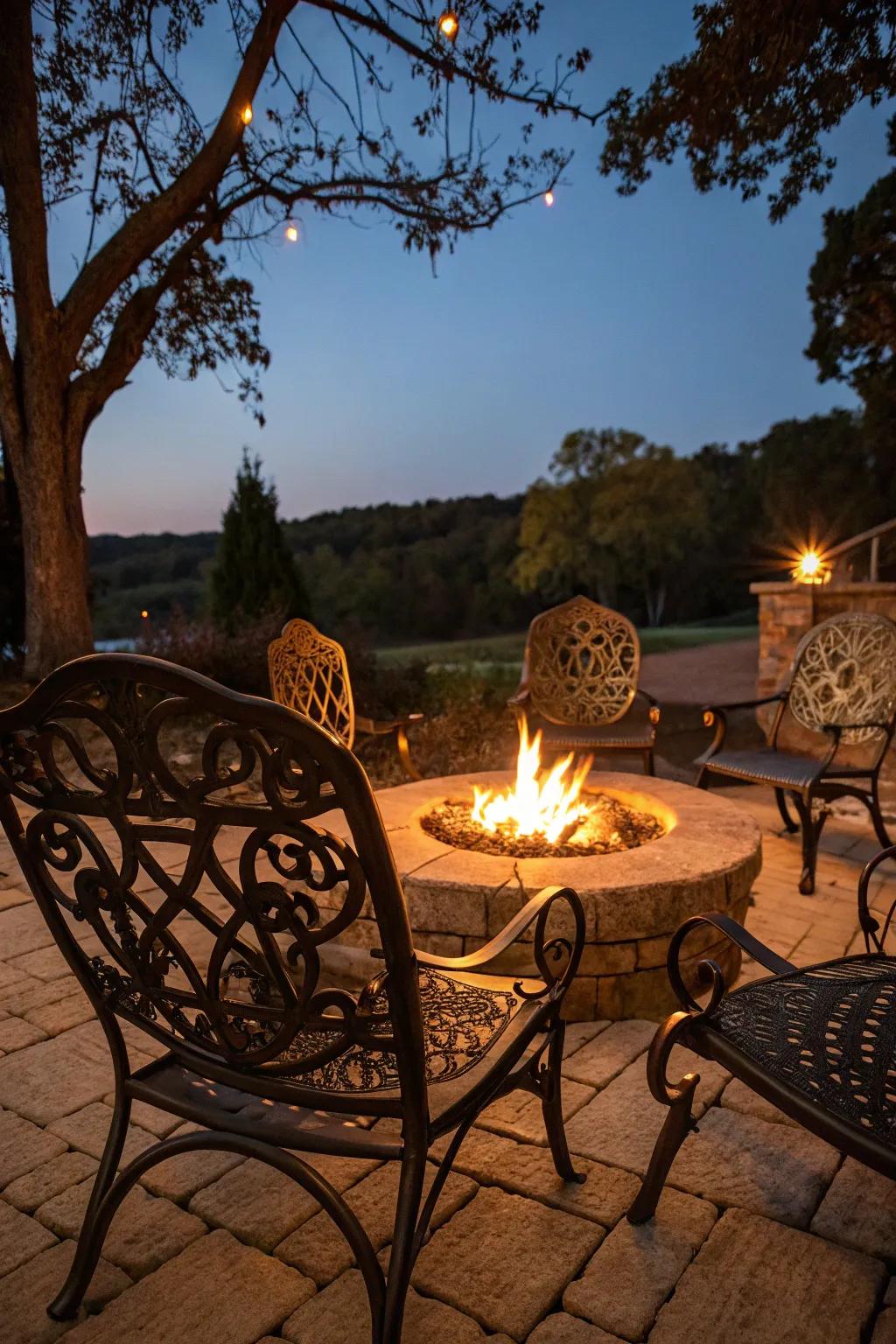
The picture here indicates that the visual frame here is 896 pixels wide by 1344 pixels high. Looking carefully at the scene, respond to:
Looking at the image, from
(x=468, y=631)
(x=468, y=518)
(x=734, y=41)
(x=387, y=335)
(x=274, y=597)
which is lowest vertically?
(x=468, y=631)

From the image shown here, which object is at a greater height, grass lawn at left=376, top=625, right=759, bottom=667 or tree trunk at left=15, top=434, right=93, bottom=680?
tree trunk at left=15, top=434, right=93, bottom=680

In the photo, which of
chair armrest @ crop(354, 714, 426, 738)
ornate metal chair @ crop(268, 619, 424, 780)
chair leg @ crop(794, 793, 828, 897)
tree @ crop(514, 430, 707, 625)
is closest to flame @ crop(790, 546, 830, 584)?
chair leg @ crop(794, 793, 828, 897)

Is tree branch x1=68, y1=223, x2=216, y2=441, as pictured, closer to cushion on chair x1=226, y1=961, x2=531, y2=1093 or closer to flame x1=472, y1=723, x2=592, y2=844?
flame x1=472, y1=723, x2=592, y2=844

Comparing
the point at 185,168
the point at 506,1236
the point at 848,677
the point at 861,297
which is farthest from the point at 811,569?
the point at 185,168

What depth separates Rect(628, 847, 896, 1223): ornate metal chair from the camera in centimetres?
135

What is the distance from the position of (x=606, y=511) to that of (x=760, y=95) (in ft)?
42.1

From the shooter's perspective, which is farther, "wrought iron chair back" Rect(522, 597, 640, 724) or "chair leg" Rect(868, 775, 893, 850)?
"wrought iron chair back" Rect(522, 597, 640, 724)

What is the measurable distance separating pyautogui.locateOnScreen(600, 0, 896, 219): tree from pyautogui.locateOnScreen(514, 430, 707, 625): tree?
1162 cm

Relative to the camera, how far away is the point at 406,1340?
1411 millimetres

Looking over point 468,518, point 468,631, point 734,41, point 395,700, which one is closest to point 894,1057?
point 395,700

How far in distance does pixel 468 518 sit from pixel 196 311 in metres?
16.0

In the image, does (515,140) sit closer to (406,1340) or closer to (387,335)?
(406,1340)

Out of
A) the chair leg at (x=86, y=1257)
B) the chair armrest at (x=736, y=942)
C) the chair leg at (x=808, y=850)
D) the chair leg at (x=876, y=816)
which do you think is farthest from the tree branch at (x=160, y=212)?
the chair armrest at (x=736, y=942)

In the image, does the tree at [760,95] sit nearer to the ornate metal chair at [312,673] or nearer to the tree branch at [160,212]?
the tree branch at [160,212]
